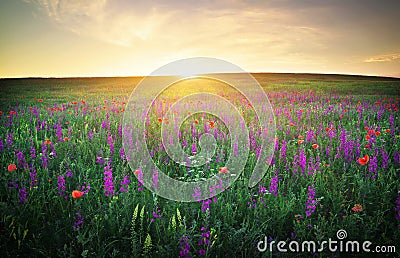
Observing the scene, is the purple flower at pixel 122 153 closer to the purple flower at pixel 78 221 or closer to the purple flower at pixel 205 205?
the purple flower at pixel 78 221

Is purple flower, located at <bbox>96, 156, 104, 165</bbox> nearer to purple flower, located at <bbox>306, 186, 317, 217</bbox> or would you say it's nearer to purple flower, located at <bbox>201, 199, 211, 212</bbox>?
purple flower, located at <bbox>201, 199, 211, 212</bbox>

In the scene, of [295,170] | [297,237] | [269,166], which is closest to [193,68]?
[269,166]

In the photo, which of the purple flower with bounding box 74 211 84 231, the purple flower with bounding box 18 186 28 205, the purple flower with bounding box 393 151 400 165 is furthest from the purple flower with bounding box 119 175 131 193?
the purple flower with bounding box 393 151 400 165

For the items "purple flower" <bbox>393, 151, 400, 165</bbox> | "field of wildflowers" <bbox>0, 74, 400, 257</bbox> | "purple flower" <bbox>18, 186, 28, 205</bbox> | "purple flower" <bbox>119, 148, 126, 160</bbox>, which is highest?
"purple flower" <bbox>119, 148, 126, 160</bbox>

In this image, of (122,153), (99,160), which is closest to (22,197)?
(99,160)

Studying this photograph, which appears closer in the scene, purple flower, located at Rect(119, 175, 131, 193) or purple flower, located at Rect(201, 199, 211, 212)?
purple flower, located at Rect(201, 199, 211, 212)

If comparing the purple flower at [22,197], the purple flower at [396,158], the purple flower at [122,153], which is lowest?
the purple flower at [22,197]

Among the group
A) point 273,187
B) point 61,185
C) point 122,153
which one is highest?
point 122,153

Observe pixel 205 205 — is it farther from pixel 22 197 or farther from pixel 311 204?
pixel 22 197

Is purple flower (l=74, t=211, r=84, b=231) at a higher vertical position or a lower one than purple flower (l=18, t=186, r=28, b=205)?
lower

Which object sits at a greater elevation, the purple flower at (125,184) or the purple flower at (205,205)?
the purple flower at (125,184)

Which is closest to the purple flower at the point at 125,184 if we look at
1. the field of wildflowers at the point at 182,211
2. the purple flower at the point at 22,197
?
the field of wildflowers at the point at 182,211

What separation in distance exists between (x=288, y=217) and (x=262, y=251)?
23.4 inches

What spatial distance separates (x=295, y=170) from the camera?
374cm
